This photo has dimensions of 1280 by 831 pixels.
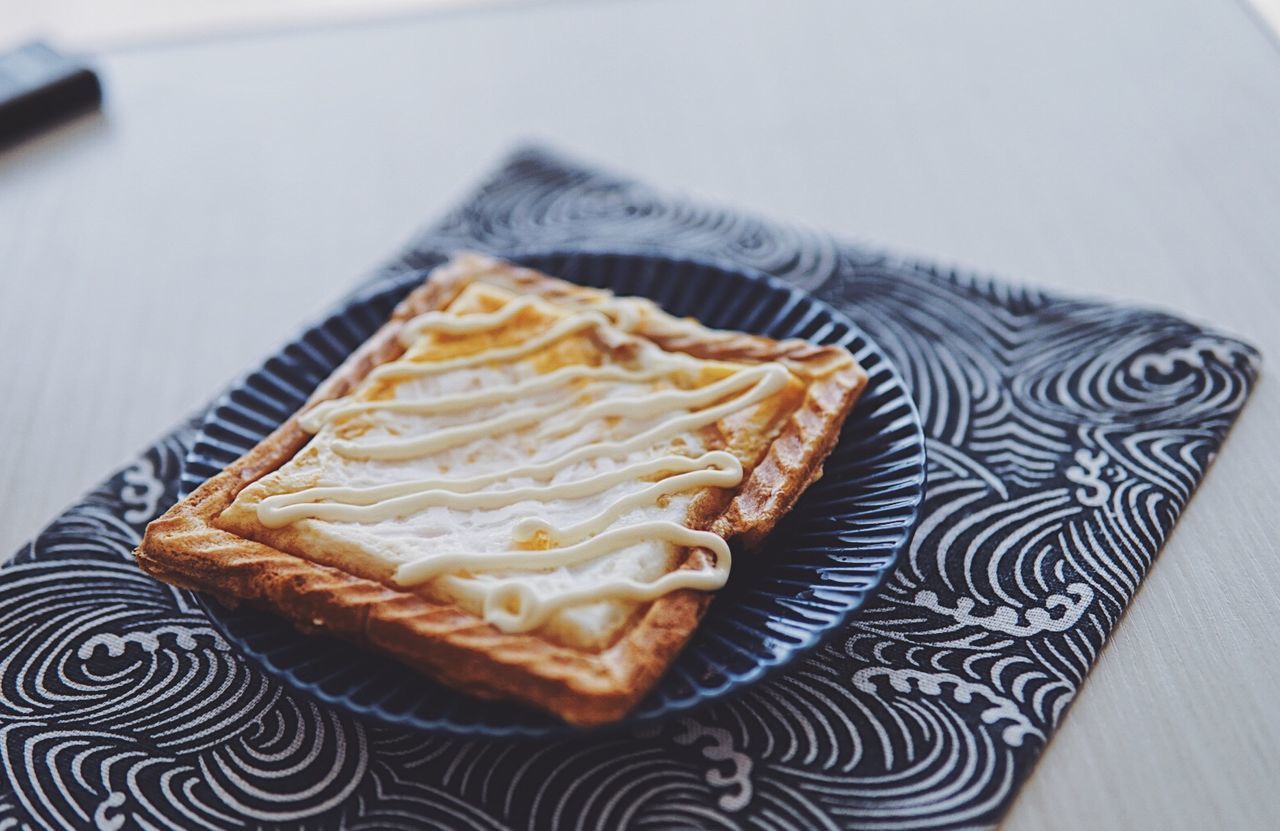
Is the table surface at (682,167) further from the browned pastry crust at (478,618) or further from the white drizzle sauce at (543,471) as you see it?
the white drizzle sauce at (543,471)

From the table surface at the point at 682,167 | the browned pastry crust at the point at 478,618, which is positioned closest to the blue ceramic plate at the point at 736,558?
the browned pastry crust at the point at 478,618

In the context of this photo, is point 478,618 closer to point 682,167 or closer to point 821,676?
point 821,676

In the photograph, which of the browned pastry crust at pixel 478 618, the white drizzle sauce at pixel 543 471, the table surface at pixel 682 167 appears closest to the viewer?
the browned pastry crust at pixel 478 618

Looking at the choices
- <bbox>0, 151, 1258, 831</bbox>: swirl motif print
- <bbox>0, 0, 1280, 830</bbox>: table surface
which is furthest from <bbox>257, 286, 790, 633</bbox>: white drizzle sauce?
<bbox>0, 0, 1280, 830</bbox>: table surface

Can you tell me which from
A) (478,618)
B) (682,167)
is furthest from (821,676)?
(682,167)

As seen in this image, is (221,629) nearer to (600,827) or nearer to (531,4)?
(600,827)

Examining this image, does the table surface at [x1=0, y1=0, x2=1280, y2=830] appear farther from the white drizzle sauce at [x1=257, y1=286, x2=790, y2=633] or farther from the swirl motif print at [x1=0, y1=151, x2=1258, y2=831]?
the white drizzle sauce at [x1=257, y1=286, x2=790, y2=633]

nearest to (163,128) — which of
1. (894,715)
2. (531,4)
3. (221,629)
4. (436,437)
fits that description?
(531,4)

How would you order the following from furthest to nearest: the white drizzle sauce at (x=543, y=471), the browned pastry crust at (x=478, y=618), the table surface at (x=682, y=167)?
the table surface at (x=682, y=167) → the white drizzle sauce at (x=543, y=471) → the browned pastry crust at (x=478, y=618)
